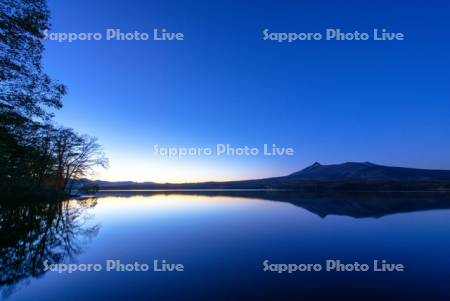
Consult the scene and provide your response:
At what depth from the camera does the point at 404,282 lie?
25.9 feet

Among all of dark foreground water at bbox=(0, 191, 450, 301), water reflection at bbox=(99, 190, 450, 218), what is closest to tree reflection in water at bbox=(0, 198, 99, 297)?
dark foreground water at bbox=(0, 191, 450, 301)

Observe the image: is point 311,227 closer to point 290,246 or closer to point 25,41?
point 290,246

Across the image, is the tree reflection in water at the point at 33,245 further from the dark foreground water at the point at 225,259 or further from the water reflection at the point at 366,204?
the water reflection at the point at 366,204

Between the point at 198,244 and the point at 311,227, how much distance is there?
27.3 ft

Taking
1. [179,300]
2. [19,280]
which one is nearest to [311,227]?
[179,300]

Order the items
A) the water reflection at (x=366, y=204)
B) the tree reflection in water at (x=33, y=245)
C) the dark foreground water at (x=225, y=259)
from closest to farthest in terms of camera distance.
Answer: the dark foreground water at (x=225, y=259), the tree reflection in water at (x=33, y=245), the water reflection at (x=366, y=204)

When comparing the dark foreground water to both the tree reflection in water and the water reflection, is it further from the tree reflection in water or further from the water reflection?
the water reflection

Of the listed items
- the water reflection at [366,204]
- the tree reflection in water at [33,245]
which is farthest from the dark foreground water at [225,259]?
the water reflection at [366,204]

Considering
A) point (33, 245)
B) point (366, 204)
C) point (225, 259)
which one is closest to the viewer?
point (225, 259)

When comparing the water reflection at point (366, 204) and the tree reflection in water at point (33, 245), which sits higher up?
the tree reflection in water at point (33, 245)

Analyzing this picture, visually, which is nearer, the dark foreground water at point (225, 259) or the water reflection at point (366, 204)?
the dark foreground water at point (225, 259)

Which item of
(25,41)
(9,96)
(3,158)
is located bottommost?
(3,158)

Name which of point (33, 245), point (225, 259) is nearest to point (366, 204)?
point (225, 259)

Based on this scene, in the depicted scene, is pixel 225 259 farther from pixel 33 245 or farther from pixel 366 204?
pixel 366 204
